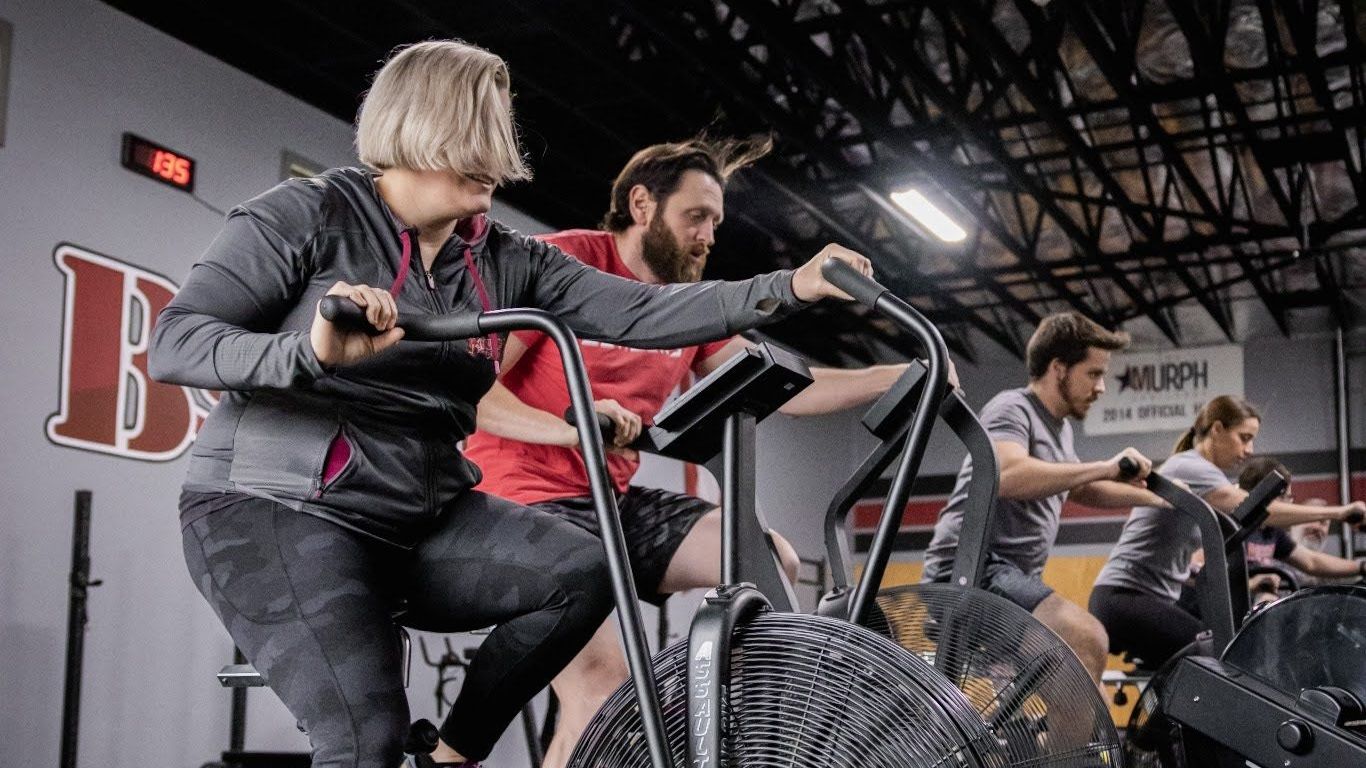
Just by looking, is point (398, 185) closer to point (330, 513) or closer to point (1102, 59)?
point (330, 513)

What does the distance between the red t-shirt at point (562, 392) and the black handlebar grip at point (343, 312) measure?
1.23 metres

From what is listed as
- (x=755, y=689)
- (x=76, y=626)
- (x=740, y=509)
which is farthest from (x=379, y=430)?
(x=76, y=626)

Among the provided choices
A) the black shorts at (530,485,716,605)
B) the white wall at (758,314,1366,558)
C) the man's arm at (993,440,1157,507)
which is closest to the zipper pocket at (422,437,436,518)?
the black shorts at (530,485,716,605)

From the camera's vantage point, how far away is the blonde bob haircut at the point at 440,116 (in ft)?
5.95

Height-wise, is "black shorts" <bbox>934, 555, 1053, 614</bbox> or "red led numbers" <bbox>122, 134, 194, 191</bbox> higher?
"red led numbers" <bbox>122, 134, 194, 191</bbox>

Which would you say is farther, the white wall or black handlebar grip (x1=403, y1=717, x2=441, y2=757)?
the white wall

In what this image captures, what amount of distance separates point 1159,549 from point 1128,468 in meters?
1.84

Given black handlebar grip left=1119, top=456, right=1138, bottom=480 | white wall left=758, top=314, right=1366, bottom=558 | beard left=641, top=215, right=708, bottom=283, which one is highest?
white wall left=758, top=314, right=1366, bottom=558

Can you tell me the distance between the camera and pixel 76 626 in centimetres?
574

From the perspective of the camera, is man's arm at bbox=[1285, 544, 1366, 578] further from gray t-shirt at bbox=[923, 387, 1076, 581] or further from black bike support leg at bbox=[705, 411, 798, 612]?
black bike support leg at bbox=[705, 411, 798, 612]

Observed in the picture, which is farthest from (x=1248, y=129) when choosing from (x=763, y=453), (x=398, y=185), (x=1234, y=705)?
(x=398, y=185)

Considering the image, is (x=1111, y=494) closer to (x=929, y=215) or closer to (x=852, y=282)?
(x=852, y=282)

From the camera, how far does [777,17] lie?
797 cm

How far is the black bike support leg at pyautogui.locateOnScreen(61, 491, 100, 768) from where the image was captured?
220 inches
